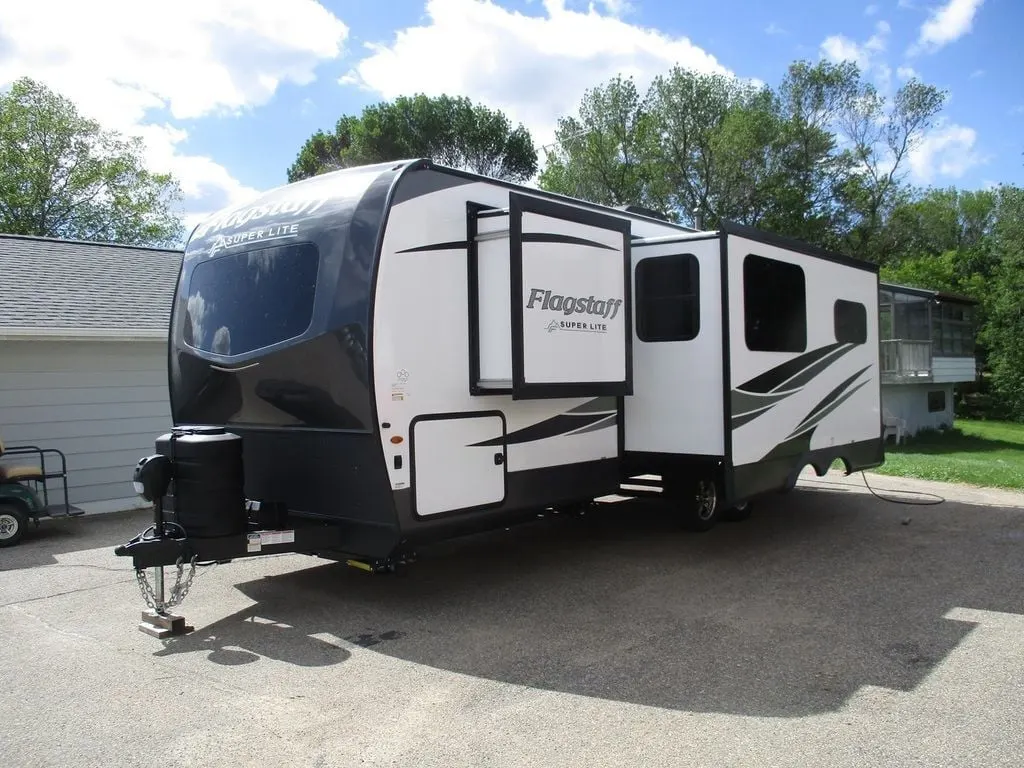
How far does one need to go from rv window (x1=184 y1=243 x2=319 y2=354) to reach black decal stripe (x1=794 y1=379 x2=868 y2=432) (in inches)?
186

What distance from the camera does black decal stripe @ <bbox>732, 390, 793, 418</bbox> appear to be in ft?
22.0

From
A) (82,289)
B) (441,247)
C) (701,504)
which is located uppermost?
(82,289)

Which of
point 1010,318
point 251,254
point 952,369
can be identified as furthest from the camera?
point 1010,318

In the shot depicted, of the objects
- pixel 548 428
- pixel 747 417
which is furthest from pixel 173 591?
pixel 747 417

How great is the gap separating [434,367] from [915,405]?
2179 centimetres

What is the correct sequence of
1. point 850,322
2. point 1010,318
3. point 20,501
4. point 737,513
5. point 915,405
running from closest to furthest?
point 20,501, point 737,513, point 850,322, point 915,405, point 1010,318

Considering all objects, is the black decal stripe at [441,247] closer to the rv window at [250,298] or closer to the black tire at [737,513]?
the rv window at [250,298]

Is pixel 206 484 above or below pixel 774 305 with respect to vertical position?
below

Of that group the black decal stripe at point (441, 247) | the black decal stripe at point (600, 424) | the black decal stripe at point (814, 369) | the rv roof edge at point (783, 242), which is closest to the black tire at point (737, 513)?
the black decal stripe at point (814, 369)

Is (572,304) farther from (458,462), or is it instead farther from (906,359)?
(906,359)

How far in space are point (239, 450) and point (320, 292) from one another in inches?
43.7

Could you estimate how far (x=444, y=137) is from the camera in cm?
3612

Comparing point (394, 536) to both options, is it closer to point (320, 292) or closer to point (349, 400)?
point (349, 400)

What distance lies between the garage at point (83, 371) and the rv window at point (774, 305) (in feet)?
23.5
